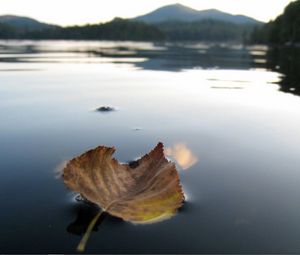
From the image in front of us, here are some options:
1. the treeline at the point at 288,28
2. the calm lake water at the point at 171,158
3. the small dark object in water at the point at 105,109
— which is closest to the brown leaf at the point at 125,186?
the calm lake water at the point at 171,158

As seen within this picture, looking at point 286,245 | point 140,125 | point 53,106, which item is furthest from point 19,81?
point 286,245

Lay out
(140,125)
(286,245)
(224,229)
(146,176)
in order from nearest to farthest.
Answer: (286,245) < (224,229) < (146,176) < (140,125)

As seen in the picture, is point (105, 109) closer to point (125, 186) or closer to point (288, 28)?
point (125, 186)

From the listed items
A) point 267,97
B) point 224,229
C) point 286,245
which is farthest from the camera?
point 267,97

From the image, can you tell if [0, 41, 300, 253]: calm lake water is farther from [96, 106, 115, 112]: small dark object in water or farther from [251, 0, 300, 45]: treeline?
[251, 0, 300, 45]: treeline

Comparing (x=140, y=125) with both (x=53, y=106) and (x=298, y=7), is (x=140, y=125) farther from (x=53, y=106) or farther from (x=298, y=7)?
(x=298, y=7)

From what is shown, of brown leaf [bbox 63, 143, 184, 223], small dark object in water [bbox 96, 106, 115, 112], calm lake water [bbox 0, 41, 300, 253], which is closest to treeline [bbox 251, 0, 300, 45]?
calm lake water [bbox 0, 41, 300, 253]

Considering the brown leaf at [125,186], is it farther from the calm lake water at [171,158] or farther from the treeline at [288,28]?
the treeline at [288,28]
